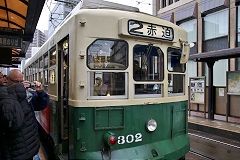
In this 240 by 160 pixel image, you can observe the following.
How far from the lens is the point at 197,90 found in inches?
353

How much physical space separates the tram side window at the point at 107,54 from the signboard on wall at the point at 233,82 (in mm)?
6076

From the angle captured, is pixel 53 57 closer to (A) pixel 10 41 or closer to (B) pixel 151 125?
(B) pixel 151 125

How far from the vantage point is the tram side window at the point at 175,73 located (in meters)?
3.65

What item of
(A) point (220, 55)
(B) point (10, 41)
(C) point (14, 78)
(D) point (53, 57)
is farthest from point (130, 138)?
(B) point (10, 41)

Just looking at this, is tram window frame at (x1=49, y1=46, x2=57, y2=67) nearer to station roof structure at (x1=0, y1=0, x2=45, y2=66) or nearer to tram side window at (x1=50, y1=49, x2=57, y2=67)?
tram side window at (x1=50, y1=49, x2=57, y2=67)

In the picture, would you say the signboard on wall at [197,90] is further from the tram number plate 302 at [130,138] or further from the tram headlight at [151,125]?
the tram number plate 302 at [130,138]

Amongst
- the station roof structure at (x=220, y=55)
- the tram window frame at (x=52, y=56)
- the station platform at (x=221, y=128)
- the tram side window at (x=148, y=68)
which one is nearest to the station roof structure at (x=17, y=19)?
the tram window frame at (x=52, y=56)

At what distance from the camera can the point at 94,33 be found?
289 centimetres

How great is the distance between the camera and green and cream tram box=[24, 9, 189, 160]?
2.85m

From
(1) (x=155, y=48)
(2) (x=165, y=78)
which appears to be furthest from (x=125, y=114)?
(1) (x=155, y=48)

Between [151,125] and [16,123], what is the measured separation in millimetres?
1919

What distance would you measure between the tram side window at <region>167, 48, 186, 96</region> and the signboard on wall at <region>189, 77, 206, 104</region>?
525 centimetres

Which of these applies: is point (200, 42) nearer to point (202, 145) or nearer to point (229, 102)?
point (229, 102)

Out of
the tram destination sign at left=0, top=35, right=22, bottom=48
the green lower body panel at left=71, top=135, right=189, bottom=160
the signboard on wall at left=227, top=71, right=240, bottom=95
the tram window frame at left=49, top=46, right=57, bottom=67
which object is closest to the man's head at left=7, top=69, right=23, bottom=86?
the tram window frame at left=49, top=46, right=57, bottom=67
